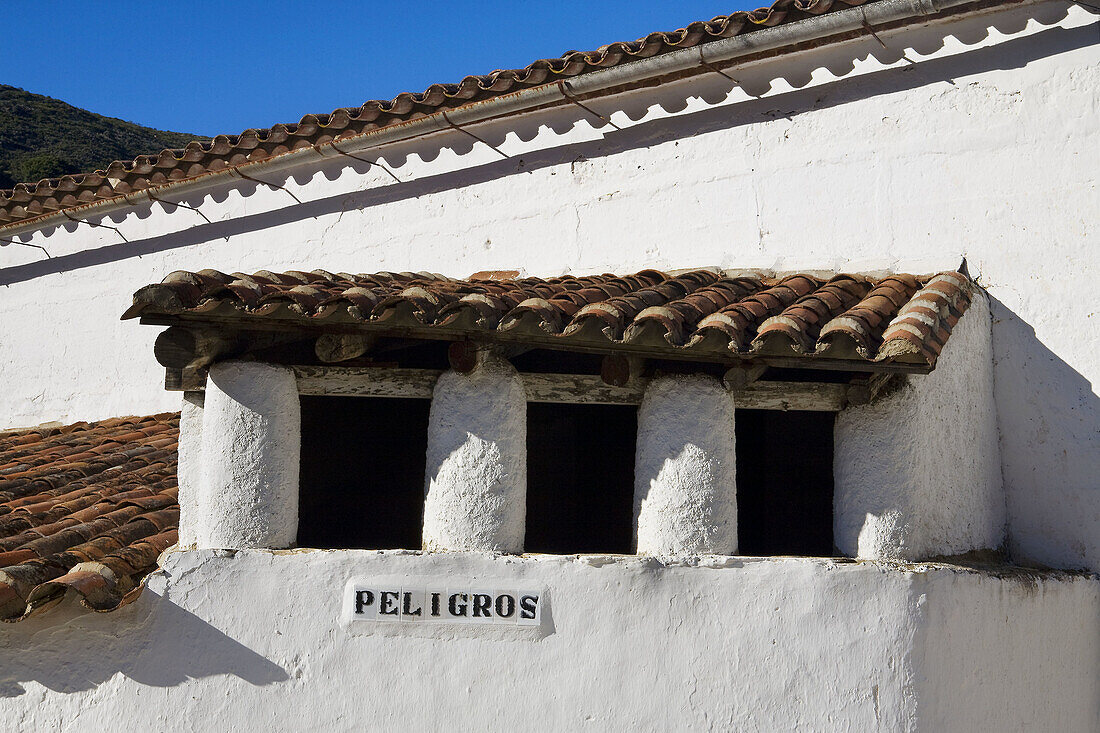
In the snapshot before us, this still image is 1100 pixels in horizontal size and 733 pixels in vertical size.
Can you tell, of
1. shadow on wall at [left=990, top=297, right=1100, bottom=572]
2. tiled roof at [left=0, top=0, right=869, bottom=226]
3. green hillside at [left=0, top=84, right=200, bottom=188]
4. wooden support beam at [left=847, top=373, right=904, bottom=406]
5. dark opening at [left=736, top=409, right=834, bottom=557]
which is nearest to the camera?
wooden support beam at [left=847, top=373, right=904, bottom=406]

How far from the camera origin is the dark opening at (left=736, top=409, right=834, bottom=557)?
21.3 feet

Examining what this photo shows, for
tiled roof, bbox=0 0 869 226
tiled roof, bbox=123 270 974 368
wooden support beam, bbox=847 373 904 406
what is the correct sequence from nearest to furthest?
tiled roof, bbox=123 270 974 368, wooden support beam, bbox=847 373 904 406, tiled roof, bbox=0 0 869 226

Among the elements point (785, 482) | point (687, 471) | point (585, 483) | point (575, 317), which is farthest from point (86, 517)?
point (785, 482)

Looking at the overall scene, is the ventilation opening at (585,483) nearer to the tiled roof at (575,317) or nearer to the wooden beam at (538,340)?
the tiled roof at (575,317)

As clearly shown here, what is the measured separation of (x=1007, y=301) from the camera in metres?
5.48

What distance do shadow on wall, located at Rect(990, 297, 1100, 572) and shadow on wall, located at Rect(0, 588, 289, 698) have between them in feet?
12.1

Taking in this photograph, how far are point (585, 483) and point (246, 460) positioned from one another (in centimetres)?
291

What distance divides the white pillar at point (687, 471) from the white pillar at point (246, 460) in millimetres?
1440

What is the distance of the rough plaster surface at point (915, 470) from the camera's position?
14.0 feet

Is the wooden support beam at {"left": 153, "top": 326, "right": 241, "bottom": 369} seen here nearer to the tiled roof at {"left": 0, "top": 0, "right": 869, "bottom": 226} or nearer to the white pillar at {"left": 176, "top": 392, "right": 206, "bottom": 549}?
the white pillar at {"left": 176, "top": 392, "right": 206, "bottom": 549}

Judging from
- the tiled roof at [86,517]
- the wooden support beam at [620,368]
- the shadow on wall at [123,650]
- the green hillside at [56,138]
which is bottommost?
the shadow on wall at [123,650]

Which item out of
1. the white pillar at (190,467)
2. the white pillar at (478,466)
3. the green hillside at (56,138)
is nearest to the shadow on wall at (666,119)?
the white pillar at (478,466)

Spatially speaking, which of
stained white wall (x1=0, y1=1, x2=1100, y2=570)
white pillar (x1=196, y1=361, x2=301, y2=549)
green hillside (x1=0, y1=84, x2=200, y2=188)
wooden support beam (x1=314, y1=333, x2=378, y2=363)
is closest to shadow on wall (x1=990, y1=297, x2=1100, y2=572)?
stained white wall (x1=0, y1=1, x2=1100, y2=570)

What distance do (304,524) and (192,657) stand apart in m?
1.54
